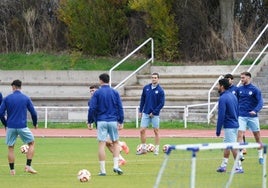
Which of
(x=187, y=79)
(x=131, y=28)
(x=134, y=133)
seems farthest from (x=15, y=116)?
(x=131, y=28)

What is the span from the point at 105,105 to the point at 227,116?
277 centimetres

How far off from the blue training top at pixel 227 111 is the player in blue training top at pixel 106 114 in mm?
2226

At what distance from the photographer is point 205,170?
1923 centimetres

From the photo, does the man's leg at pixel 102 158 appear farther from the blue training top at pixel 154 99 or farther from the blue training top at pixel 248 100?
the blue training top at pixel 154 99

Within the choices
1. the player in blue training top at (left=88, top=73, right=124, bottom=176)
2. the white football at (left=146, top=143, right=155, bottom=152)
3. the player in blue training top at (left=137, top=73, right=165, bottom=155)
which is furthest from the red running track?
the player in blue training top at (left=88, top=73, right=124, bottom=176)

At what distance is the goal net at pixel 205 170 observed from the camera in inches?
506

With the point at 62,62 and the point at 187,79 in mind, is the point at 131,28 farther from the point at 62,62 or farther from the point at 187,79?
the point at 187,79

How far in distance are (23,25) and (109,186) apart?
33.9 meters

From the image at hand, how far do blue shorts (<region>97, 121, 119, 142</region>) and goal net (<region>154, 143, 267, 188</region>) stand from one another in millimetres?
2025

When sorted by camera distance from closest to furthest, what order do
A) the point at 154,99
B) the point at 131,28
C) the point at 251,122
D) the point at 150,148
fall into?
the point at 251,122 < the point at 154,99 < the point at 150,148 < the point at 131,28

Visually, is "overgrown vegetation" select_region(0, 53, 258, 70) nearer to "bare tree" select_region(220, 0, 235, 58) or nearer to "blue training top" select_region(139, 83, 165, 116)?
"bare tree" select_region(220, 0, 235, 58)

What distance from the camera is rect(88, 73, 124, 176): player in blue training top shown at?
19344 mm

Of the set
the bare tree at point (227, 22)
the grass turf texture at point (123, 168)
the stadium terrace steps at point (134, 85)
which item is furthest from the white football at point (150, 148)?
the bare tree at point (227, 22)

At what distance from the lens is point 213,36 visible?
4622 centimetres
